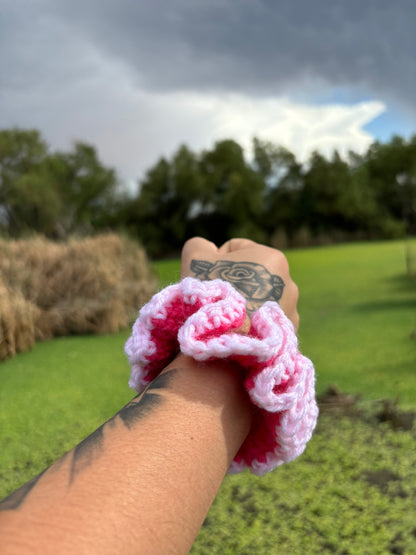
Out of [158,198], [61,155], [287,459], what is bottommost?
[287,459]

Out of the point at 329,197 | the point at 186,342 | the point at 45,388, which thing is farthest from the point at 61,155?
the point at 186,342

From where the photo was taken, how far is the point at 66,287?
254cm

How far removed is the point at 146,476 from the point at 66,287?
233 centimetres

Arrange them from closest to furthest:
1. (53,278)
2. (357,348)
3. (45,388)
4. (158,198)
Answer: (45,388), (357,348), (53,278), (158,198)

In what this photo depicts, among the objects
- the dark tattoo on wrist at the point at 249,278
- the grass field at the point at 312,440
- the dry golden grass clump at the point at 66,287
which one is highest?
the dark tattoo on wrist at the point at 249,278

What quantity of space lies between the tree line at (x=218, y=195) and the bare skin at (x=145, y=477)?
10.00 meters

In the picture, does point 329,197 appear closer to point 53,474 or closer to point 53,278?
point 53,278

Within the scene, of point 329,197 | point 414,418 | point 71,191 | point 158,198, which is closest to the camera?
point 414,418

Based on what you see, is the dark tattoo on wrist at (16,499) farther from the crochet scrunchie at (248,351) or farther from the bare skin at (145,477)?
the crochet scrunchie at (248,351)

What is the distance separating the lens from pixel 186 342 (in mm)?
430

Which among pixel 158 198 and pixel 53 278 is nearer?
pixel 53 278

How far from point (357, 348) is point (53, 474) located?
168 centimetres

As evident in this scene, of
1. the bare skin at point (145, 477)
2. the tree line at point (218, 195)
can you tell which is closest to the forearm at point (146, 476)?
the bare skin at point (145, 477)

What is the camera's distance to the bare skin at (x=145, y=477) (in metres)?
0.29
